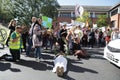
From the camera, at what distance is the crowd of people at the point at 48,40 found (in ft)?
40.8

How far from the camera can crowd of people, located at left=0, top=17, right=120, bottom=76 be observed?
12.4m

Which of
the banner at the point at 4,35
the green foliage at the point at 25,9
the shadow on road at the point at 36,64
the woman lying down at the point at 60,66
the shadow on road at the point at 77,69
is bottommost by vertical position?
the shadow on road at the point at 77,69

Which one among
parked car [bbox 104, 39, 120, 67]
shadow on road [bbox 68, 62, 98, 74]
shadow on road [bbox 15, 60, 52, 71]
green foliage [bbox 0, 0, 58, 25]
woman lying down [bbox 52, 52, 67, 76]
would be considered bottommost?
shadow on road [bbox 68, 62, 98, 74]

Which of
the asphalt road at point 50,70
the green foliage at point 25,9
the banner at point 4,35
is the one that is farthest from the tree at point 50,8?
the asphalt road at point 50,70

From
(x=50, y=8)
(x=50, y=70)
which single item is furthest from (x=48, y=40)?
(x=50, y=8)

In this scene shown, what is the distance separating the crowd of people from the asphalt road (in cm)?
73

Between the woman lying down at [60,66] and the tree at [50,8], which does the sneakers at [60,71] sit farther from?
the tree at [50,8]

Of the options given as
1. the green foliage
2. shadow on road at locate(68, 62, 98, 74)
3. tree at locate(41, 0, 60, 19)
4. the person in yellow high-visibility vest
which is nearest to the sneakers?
shadow on road at locate(68, 62, 98, 74)

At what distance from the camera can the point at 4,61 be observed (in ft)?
40.7

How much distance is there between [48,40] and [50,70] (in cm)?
751

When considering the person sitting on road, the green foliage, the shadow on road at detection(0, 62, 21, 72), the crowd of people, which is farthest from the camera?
the green foliage

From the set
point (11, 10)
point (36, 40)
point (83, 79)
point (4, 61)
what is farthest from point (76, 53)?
point (11, 10)

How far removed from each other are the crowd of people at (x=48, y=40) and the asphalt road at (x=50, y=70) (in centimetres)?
73

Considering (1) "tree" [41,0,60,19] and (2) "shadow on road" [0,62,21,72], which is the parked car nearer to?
(2) "shadow on road" [0,62,21,72]
